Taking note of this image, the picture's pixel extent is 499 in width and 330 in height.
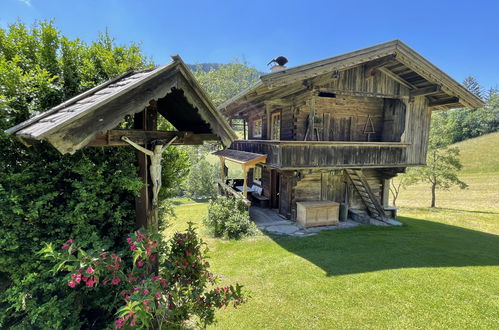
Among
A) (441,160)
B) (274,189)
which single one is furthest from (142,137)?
(441,160)

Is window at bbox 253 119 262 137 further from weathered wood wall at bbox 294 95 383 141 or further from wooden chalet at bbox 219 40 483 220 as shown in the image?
weathered wood wall at bbox 294 95 383 141

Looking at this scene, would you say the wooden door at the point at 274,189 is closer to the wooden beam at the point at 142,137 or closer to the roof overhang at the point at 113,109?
the wooden beam at the point at 142,137

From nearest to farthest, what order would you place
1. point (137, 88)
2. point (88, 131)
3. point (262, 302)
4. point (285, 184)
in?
point (88, 131) → point (137, 88) → point (262, 302) → point (285, 184)

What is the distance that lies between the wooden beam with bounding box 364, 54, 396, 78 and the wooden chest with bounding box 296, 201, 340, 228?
6517mm

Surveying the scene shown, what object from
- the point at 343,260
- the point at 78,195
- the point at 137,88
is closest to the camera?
the point at 137,88

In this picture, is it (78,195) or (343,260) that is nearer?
(78,195)

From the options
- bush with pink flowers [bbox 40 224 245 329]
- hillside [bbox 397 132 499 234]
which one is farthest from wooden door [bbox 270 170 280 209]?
bush with pink flowers [bbox 40 224 245 329]

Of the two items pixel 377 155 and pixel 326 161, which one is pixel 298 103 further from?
pixel 377 155

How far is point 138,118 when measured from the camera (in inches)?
147

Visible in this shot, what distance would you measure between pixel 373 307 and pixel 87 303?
558 cm

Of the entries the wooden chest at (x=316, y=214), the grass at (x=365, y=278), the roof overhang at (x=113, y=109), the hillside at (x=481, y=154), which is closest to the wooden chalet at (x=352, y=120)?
the wooden chest at (x=316, y=214)

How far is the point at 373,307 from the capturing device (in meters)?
5.45

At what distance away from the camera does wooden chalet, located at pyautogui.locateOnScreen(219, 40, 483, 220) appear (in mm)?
10633

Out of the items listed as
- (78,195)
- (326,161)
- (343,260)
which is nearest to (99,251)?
(78,195)
